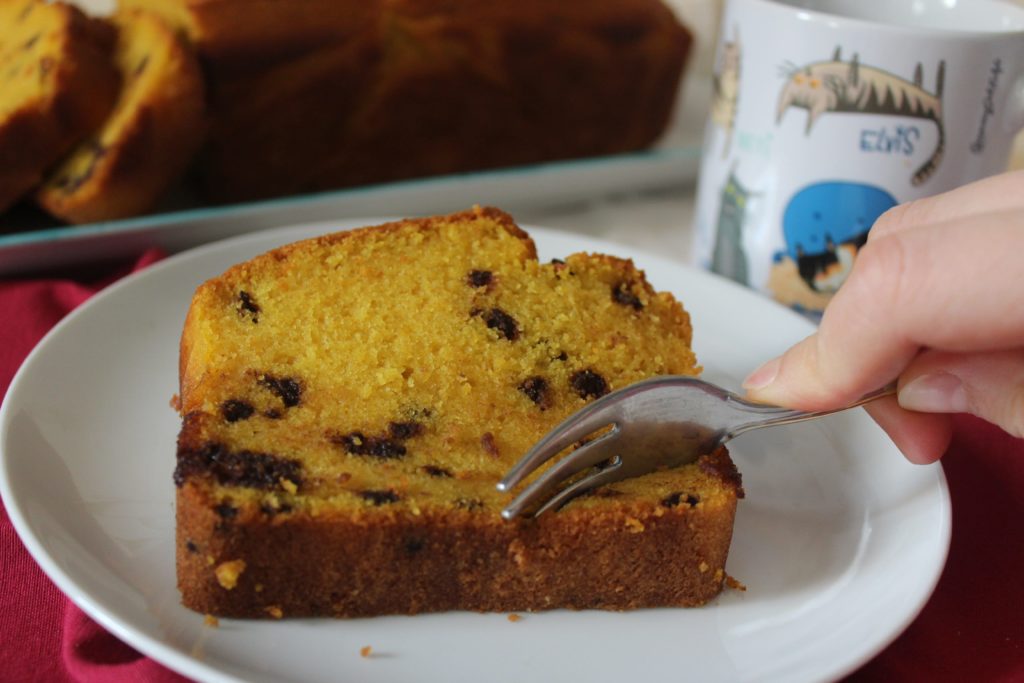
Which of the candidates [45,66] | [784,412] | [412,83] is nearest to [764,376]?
[784,412]

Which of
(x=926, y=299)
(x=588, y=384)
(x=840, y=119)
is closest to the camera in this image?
(x=926, y=299)

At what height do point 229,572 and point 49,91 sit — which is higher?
point 49,91

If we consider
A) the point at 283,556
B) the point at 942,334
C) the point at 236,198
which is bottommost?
the point at 236,198

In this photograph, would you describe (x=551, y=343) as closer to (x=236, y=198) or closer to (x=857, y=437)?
(x=857, y=437)

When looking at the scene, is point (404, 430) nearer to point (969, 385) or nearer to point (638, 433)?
point (638, 433)

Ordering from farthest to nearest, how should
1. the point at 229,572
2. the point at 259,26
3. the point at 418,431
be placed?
the point at 259,26 → the point at 418,431 → the point at 229,572

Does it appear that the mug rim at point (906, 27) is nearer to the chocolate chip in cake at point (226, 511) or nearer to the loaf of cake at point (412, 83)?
the loaf of cake at point (412, 83)

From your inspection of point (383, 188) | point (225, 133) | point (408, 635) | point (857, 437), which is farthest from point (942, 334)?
point (225, 133)
